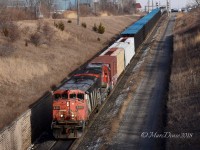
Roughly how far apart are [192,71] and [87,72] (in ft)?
39.7

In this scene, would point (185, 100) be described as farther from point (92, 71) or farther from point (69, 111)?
point (69, 111)

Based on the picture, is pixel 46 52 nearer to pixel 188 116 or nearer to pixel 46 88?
pixel 46 88

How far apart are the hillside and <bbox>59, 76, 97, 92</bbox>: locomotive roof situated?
4.00m

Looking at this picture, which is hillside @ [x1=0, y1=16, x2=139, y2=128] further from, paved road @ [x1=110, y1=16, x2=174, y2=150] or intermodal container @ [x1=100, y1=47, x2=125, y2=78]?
paved road @ [x1=110, y1=16, x2=174, y2=150]

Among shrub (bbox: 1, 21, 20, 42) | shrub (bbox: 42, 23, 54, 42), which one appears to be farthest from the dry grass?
shrub (bbox: 42, 23, 54, 42)

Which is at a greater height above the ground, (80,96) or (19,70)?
(80,96)

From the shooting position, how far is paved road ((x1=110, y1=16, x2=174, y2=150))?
1966 centimetres

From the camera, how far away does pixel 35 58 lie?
3841 centimetres

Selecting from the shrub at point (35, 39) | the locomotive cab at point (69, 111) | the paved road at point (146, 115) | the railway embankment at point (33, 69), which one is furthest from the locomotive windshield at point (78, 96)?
the shrub at point (35, 39)

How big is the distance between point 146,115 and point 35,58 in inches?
677

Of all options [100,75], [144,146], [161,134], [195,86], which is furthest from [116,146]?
[195,86]

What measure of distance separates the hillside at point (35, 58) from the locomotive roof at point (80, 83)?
3998 millimetres

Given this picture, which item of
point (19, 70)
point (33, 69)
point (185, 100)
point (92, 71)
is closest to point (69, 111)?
point (92, 71)

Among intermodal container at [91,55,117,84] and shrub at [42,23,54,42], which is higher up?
shrub at [42,23,54,42]
